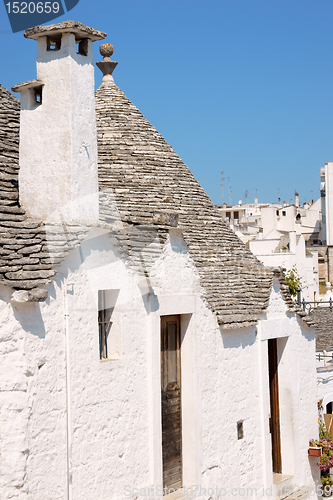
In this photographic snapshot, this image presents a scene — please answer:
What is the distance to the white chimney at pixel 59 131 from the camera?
24.0 feet

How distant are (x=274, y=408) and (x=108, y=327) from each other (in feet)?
15.7

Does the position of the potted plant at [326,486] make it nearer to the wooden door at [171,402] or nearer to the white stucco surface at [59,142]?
the wooden door at [171,402]

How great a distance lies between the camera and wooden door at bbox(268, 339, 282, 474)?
11.1 metres

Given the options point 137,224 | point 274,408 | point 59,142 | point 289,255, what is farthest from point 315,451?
point 289,255

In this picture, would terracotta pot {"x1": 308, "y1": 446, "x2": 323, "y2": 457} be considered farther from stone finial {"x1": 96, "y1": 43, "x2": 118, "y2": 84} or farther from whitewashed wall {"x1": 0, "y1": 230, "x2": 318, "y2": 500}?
stone finial {"x1": 96, "y1": 43, "x2": 118, "y2": 84}

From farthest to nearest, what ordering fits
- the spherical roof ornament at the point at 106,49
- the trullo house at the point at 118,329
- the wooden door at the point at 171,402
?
the spherical roof ornament at the point at 106,49 → the wooden door at the point at 171,402 → the trullo house at the point at 118,329

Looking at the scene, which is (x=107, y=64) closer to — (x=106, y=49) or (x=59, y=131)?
(x=106, y=49)

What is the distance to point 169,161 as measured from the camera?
37.8 ft

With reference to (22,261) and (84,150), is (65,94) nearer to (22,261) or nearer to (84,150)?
(84,150)

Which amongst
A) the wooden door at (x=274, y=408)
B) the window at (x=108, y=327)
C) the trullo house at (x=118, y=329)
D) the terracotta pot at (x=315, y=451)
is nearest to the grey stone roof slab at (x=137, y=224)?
the trullo house at (x=118, y=329)

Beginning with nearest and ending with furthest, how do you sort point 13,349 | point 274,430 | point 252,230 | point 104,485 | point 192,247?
point 13,349, point 104,485, point 192,247, point 274,430, point 252,230

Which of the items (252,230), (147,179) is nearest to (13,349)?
(147,179)

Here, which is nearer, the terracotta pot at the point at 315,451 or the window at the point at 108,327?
the window at the point at 108,327

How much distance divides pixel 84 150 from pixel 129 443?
3711mm
